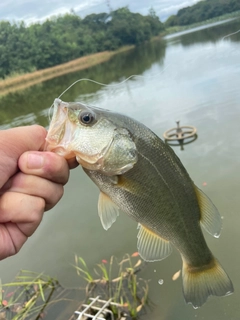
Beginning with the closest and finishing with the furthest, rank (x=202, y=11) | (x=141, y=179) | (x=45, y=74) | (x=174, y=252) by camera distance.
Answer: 1. (x=141, y=179)
2. (x=174, y=252)
3. (x=45, y=74)
4. (x=202, y=11)

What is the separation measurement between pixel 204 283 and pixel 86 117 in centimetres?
137

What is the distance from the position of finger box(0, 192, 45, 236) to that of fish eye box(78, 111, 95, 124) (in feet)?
1.73

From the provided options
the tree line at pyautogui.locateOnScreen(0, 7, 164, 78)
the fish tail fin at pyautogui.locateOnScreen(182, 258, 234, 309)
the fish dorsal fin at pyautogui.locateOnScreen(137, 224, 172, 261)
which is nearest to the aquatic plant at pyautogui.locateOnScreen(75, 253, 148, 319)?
the fish tail fin at pyautogui.locateOnScreen(182, 258, 234, 309)

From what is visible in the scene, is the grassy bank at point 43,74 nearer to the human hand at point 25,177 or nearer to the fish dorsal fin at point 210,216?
the human hand at point 25,177

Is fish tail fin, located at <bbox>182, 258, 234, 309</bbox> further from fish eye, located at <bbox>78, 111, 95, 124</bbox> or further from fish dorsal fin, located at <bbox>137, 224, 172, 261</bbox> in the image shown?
fish eye, located at <bbox>78, 111, 95, 124</bbox>

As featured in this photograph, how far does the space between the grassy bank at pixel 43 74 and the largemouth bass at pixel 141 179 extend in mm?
37423

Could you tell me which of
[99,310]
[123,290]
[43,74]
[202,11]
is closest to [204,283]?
[99,310]

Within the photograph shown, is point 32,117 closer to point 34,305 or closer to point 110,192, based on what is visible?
point 34,305

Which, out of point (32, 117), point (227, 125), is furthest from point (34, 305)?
point (32, 117)

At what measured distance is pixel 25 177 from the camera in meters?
1.86

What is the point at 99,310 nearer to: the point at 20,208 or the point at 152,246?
the point at 152,246

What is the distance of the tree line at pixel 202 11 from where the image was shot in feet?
195

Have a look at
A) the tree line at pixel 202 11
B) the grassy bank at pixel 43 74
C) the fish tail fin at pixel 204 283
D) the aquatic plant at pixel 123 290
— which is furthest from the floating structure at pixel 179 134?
the tree line at pixel 202 11

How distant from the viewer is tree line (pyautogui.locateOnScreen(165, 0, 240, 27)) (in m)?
59.5
